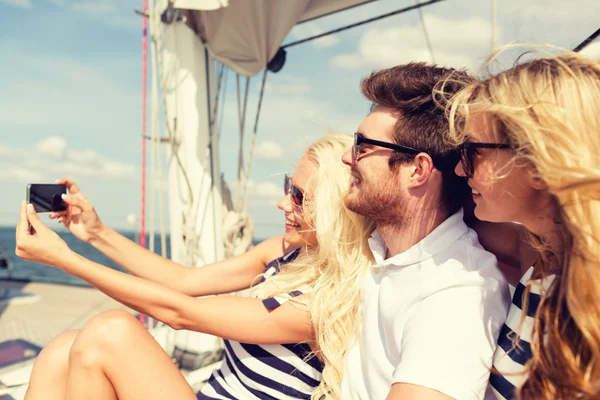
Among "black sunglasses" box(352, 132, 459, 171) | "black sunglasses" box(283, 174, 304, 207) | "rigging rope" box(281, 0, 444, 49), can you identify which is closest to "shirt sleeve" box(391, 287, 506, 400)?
"black sunglasses" box(352, 132, 459, 171)

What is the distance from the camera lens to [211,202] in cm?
316

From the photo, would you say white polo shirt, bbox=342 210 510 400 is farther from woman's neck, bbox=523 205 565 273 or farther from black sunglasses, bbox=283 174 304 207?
black sunglasses, bbox=283 174 304 207

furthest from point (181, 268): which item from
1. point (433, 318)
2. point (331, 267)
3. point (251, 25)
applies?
point (251, 25)

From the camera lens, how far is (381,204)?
1457mm

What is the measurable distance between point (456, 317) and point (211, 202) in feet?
7.39

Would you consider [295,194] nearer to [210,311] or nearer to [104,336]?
[210,311]

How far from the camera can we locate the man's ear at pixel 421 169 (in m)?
1.41

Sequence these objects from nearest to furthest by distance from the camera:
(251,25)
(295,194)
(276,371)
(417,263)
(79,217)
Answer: (417,263) → (276,371) → (295,194) → (79,217) → (251,25)

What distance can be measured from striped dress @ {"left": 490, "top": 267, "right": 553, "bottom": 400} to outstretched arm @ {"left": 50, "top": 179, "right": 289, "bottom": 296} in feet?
3.72

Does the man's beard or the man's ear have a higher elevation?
the man's ear

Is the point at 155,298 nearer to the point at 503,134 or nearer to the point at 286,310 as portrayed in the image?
the point at 286,310

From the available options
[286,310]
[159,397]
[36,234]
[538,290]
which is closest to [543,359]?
[538,290]

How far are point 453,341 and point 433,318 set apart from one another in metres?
0.07

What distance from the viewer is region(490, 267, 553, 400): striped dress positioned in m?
1.02
